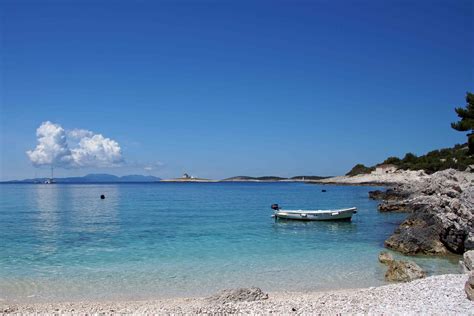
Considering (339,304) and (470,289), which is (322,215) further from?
(339,304)

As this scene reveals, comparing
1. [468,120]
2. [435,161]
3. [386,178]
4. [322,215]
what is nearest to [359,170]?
[386,178]

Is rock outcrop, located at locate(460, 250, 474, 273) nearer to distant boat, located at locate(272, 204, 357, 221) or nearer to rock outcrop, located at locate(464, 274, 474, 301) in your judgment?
rock outcrop, located at locate(464, 274, 474, 301)

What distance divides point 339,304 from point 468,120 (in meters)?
60.6

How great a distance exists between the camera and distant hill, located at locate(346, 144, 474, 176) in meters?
62.3

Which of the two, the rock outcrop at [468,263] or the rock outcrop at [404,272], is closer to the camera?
the rock outcrop at [468,263]

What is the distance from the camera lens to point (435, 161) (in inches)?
3182

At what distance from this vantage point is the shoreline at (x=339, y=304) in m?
8.72

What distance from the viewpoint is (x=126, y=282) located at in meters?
13.7

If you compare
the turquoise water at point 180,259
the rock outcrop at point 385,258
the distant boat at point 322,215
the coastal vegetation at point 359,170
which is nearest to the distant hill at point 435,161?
the coastal vegetation at point 359,170

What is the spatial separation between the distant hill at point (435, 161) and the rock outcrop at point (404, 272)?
52517 millimetres

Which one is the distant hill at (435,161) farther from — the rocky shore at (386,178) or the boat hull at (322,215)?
the boat hull at (322,215)

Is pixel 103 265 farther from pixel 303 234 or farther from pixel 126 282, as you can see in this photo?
pixel 303 234

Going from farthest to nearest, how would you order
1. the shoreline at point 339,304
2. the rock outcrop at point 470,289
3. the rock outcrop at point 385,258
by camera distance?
the rock outcrop at point 385,258 → the rock outcrop at point 470,289 → the shoreline at point 339,304

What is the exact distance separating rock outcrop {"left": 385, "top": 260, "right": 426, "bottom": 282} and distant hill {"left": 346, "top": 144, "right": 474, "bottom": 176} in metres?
52.5
